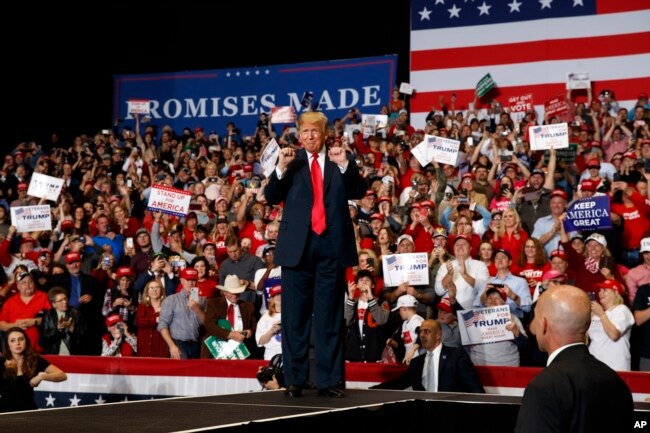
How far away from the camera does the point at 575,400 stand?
2889 mm

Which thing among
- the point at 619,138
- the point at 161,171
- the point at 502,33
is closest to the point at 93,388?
the point at 161,171

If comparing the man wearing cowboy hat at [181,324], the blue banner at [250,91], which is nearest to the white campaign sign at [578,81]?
the blue banner at [250,91]

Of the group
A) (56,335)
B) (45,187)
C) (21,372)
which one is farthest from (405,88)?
(21,372)

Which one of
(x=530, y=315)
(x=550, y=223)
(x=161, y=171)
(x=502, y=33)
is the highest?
(x=502, y=33)

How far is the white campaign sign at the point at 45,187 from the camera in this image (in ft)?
41.8

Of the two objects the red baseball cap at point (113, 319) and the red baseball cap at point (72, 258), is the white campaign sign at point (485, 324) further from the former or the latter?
the red baseball cap at point (72, 258)

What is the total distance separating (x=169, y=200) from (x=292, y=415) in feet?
25.2

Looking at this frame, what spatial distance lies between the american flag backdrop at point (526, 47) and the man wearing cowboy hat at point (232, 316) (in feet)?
25.1

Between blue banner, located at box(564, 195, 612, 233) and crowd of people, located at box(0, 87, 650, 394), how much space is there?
15 centimetres

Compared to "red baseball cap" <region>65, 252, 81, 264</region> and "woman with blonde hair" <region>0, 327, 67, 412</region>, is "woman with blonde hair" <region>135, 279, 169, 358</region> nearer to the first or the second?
"red baseball cap" <region>65, 252, 81, 264</region>

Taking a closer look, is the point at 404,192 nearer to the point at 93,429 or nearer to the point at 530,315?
the point at 530,315

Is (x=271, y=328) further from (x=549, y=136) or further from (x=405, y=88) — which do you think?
(x=405, y=88)

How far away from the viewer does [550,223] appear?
10.2 meters

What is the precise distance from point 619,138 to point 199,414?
32.3 ft
